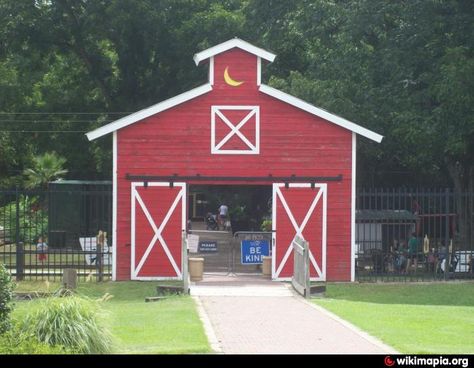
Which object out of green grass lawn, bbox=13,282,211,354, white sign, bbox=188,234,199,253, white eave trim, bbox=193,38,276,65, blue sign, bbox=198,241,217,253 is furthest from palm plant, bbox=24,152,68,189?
green grass lawn, bbox=13,282,211,354

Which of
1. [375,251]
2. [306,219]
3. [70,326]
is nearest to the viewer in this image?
[70,326]

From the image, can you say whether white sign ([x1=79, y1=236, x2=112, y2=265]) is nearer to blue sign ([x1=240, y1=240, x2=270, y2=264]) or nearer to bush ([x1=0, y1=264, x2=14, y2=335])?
blue sign ([x1=240, y1=240, x2=270, y2=264])

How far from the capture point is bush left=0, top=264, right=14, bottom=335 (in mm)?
13715

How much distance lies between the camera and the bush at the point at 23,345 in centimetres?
1230

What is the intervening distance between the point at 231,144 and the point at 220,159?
0.50 metres

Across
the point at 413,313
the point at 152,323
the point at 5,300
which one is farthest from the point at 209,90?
the point at 5,300

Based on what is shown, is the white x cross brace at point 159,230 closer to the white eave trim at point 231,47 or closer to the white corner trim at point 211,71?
the white corner trim at point 211,71

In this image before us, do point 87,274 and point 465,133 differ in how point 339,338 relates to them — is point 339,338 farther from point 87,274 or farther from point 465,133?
point 465,133

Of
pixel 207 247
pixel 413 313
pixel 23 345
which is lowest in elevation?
pixel 413 313

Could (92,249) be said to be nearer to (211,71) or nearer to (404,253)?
(211,71)

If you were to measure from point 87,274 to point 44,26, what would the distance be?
1986 cm

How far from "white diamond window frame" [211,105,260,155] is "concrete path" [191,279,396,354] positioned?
517 centimetres

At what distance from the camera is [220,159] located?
26.7 m

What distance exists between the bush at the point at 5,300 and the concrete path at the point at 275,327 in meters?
2.89
